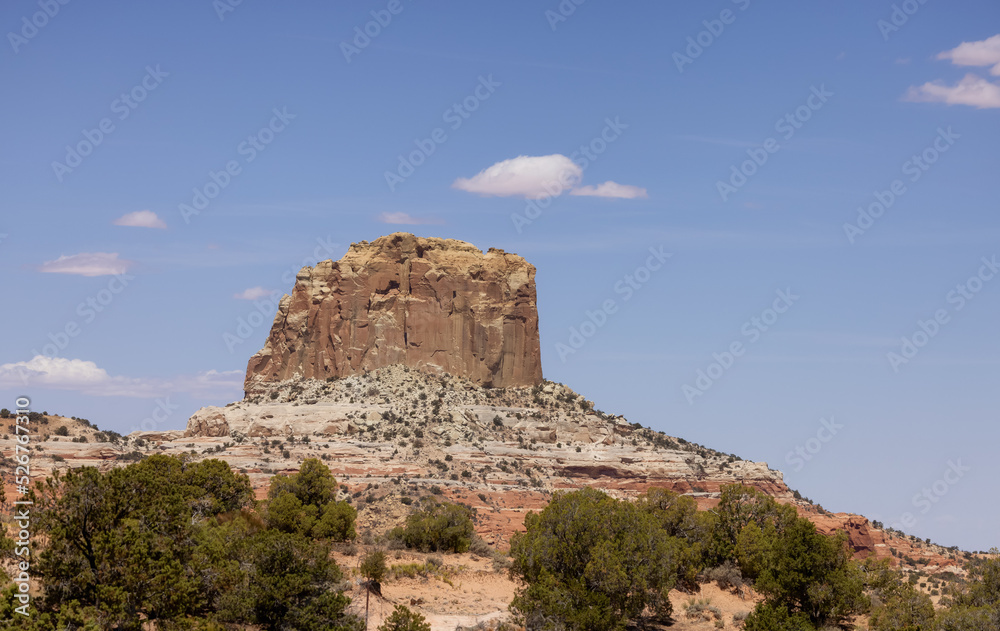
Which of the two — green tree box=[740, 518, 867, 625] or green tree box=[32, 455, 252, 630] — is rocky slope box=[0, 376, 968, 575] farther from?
green tree box=[32, 455, 252, 630]

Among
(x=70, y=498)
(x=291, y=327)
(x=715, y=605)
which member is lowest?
(x=715, y=605)

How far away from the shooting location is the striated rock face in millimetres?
119312

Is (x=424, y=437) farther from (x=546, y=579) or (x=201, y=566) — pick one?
(x=201, y=566)

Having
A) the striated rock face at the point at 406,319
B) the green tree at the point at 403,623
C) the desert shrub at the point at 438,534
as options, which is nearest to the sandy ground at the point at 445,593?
the green tree at the point at 403,623

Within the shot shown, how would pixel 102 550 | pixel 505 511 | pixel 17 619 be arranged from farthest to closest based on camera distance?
1. pixel 505 511
2. pixel 102 550
3. pixel 17 619

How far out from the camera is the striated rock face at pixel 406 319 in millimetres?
119312

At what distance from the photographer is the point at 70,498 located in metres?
29.6

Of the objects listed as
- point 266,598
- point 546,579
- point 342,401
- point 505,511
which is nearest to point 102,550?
point 266,598

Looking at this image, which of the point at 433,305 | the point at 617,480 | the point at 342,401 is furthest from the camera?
the point at 433,305

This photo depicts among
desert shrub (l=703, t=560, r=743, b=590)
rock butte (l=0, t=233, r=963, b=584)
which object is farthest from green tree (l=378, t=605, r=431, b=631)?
rock butte (l=0, t=233, r=963, b=584)

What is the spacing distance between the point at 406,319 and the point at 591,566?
82.1m

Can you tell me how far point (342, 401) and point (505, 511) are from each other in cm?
3125

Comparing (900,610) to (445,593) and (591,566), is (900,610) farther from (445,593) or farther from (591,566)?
(445,593)

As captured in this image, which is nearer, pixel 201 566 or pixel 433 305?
pixel 201 566
